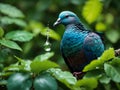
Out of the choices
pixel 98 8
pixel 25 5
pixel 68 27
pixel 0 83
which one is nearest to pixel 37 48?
pixel 25 5

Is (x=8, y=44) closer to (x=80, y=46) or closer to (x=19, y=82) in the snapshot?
(x=19, y=82)

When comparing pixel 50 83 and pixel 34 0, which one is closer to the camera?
pixel 50 83

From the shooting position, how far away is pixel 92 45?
3.85 m

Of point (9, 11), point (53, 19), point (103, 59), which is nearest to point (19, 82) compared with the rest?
point (103, 59)

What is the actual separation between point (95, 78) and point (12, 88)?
46 centimetres

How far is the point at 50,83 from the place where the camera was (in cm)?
301

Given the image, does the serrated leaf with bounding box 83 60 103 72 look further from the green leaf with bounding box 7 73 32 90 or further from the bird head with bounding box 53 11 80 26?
the bird head with bounding box 53 11 80 26

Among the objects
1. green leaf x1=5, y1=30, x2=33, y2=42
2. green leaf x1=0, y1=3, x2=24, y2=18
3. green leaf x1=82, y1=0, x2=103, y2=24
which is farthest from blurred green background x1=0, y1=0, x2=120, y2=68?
green leaf x1=5, y1=30, x2=33, y2=42

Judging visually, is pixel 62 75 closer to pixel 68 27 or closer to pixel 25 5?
pixel 68 27

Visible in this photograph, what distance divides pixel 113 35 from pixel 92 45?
6.38ft

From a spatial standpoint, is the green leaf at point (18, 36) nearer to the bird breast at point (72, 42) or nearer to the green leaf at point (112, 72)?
the bird breast at point (72, 42)

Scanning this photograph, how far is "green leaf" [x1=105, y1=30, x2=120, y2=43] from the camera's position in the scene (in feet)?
18.8

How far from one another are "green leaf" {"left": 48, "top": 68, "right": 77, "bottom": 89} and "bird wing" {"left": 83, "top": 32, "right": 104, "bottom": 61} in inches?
28.5

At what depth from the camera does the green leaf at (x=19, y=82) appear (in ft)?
9.80
